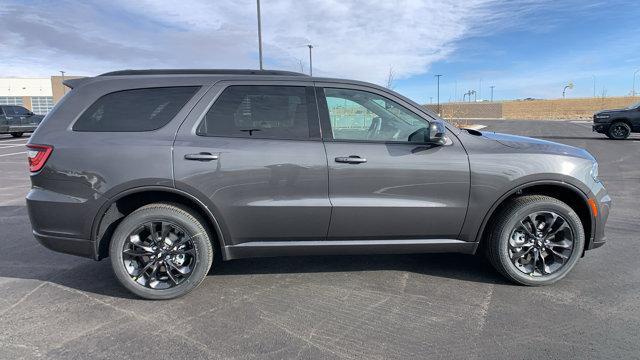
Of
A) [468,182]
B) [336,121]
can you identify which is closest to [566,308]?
[468,182]

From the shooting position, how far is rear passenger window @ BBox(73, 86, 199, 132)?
3525 mm

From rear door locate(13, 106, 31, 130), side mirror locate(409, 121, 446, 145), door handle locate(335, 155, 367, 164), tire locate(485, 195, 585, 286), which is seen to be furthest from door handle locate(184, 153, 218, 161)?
rear door locate(13, 106, 31, 130)

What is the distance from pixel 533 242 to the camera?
380 centimetres

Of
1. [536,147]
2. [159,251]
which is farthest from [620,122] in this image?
[159,251]

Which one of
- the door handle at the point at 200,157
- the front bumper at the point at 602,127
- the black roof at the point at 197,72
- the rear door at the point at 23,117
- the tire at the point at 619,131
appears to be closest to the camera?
the door handle at the point at 200,157

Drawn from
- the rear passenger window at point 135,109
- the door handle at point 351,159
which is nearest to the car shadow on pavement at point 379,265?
the door handle at point 351,159

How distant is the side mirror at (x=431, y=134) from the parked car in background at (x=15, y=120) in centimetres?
2560

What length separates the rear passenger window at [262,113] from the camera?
3582 mm

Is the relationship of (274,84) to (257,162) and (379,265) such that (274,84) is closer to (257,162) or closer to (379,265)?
(257,162)

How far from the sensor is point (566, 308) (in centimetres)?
340

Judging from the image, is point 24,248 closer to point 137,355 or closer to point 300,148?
point 137,355

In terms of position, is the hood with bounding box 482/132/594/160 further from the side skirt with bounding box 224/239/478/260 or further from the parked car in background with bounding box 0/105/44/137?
the parked car in background with bounding box 0/105/44/137

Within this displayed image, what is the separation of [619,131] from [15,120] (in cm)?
2901

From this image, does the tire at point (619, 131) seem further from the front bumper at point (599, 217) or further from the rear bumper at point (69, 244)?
the rear bumper at point (69, 244)
